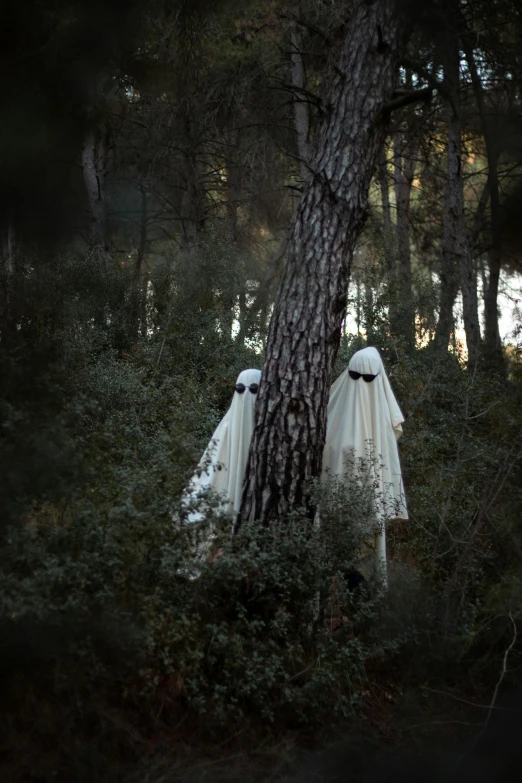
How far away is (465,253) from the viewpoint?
1223cm

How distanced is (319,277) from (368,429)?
1.23 metres

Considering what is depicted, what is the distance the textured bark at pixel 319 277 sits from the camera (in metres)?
5.93

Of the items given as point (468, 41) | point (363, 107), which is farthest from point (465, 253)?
point (468, 41)

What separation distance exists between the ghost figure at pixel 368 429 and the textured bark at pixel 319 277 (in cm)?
38

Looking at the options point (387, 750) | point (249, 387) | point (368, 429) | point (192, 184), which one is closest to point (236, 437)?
point (249, 387)

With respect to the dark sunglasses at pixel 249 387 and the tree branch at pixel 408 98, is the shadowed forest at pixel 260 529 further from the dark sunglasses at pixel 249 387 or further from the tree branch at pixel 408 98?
the dark sunglasses at pixel 249 387

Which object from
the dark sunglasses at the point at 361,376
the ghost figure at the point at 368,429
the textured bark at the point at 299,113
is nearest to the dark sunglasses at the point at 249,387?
the ghost figure at the point at 368,429

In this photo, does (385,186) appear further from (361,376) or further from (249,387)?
(249,387)

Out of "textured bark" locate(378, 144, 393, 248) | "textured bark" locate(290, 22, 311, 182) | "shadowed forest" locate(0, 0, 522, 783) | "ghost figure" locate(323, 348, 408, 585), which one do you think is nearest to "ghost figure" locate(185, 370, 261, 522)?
"shadowed forest" locate(0, 0, 522, 783)

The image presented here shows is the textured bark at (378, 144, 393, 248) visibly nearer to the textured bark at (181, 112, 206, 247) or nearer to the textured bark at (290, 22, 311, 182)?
the textured bark at (290, 22, 311, 182)

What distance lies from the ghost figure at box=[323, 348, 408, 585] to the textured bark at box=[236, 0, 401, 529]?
1.25ft

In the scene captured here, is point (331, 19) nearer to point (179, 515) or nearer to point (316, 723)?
point (179, 515)

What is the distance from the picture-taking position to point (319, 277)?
6.19 meters

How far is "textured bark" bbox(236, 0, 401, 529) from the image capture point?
5930 mm
